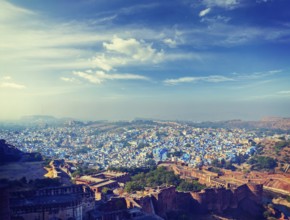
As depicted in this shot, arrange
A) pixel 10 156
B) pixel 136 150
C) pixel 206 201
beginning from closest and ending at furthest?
1. pixel 206 201
2. pixel 10 156
3. pixel 136 150

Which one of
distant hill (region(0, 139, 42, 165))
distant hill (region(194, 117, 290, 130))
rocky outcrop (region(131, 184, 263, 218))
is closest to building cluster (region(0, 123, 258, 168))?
distant hill (region(0, 139, 42, 165))

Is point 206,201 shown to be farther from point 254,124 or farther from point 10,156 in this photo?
point 254,124

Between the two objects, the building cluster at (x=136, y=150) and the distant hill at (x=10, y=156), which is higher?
the distant hill at (x=10, y=156)

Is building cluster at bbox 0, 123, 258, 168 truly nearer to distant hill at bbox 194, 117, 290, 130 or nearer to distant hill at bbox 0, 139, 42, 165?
distant hill at bbox 0, 139, 42, 165

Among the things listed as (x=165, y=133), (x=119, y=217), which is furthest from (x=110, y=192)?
Result: (x=165, y=133)

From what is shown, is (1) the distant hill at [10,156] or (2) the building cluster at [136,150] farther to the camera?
(2) the building cluster at [136,150]

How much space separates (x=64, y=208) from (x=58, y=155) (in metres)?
41.1

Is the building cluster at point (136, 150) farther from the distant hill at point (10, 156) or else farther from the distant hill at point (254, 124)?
the distant hill at point (254, 124)

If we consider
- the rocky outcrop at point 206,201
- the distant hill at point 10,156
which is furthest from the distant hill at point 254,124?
the rocky outcrop at point 206,201

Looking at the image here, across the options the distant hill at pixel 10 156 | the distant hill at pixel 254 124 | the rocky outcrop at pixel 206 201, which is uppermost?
the distant hill at pixel 254 124

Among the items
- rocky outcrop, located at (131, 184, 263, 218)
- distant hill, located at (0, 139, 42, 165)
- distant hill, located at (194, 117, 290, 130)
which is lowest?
rocky outcrop, located at (131, 184, 263, 218)

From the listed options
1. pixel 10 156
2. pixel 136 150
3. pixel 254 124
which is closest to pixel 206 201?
pixel 10 156

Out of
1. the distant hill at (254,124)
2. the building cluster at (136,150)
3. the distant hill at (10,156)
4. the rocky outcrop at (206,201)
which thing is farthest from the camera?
the distant hill at (254,124)

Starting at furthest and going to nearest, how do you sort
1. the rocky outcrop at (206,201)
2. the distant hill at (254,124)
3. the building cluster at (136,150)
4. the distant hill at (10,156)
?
the distant hill at (254,124)
the building cluster at (136,150)
the distant hill at (10,156)
the rocky outcrop at (206,201)
